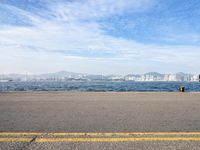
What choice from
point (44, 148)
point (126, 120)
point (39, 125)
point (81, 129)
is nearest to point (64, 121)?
point (39, 125)

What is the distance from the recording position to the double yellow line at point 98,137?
427 cm

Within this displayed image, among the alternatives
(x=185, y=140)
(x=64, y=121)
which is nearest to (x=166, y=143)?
(x=185, y=140)

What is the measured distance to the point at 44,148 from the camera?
3.73m

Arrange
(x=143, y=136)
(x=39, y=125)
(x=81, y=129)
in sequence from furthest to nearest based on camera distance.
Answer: (x=39, y=125)
(x=81, y=129)
(x=143, y=136)

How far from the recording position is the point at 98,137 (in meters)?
4.42

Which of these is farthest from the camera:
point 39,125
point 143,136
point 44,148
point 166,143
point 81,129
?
point 39,125

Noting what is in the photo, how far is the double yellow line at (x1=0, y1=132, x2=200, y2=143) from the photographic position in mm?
4270

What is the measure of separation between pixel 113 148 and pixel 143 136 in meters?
1.02

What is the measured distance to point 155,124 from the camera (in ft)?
19.0

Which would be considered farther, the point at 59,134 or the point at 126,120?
the point at 126,120

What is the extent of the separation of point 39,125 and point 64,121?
791mm

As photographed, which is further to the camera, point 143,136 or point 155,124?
point 155,124

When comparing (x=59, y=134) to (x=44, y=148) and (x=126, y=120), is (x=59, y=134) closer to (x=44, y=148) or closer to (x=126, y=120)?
(x=44, y=148)

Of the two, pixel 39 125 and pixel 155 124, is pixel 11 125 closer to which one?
pixel 39 125
